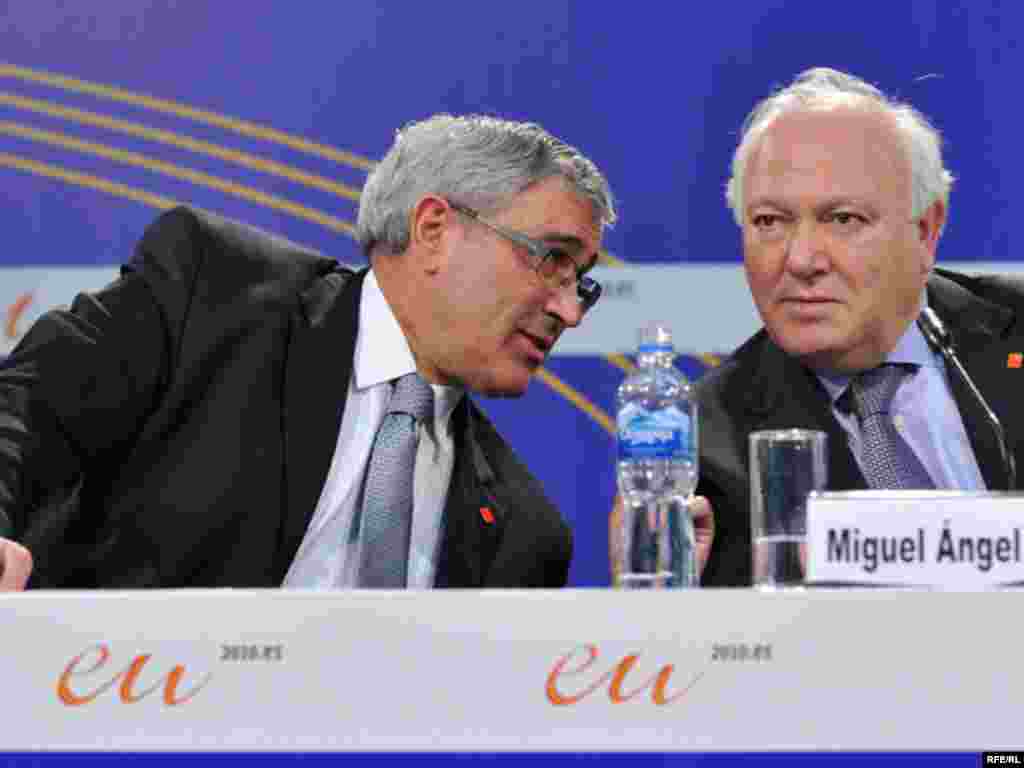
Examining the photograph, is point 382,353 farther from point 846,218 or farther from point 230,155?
point 230,155

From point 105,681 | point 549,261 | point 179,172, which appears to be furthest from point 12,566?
point 179,172

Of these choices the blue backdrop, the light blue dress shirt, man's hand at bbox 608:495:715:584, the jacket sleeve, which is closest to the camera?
man's hand at bbox 608:495:715:584

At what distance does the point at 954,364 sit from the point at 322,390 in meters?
0.95

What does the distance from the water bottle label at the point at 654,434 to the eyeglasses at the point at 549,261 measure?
89 cm

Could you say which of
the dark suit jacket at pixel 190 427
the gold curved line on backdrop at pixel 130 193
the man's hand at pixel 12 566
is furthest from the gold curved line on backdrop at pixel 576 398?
the man's hand at pixel 12 566

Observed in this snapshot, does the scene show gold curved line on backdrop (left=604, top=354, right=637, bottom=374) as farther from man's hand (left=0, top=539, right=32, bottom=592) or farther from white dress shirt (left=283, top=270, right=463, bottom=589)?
man's hand (left=0, top=539, right=32, bottom=592)

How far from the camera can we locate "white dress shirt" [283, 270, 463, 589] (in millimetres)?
2561

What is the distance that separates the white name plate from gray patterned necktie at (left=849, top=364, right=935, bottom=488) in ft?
3.09

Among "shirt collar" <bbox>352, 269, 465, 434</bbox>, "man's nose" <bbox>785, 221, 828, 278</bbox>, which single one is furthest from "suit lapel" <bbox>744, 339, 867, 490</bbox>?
"shirt collar" <bbox>352, 269, 465, 434</bbox>

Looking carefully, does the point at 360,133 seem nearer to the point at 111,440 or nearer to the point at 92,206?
the point at 92,206

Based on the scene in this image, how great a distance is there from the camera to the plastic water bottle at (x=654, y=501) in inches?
75.9

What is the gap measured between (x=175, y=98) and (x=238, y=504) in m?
1.33

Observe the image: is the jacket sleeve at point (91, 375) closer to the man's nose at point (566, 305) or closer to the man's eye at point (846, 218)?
the man's nose at point (566, 305)

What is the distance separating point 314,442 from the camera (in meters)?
2.58
